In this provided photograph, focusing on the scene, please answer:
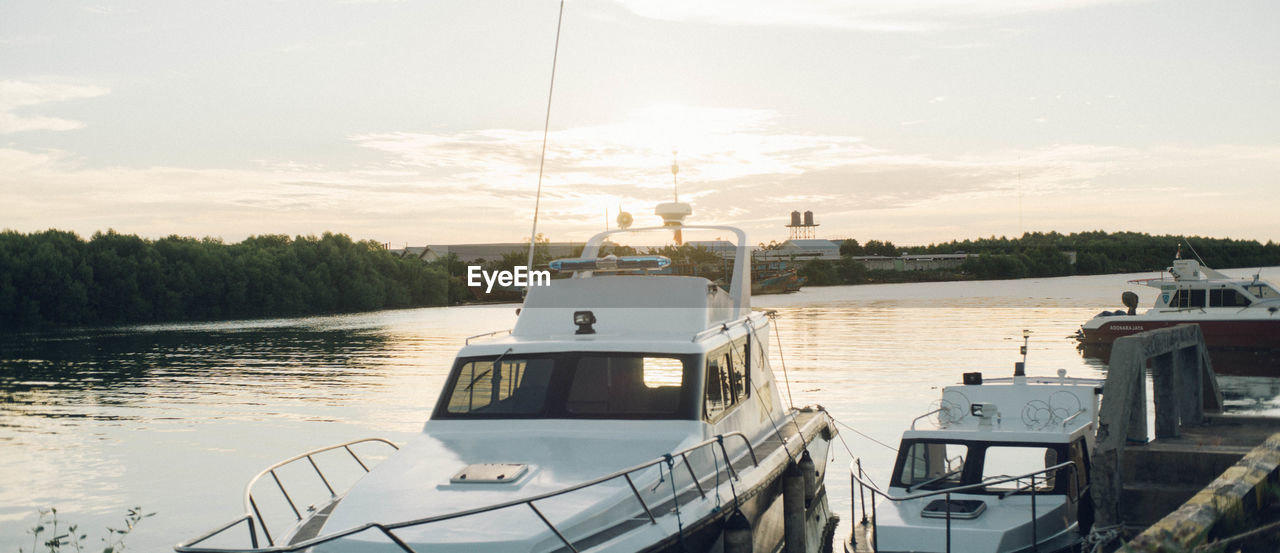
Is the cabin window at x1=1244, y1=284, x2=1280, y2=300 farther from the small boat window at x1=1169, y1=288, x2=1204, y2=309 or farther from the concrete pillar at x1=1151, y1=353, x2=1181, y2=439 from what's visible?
the concrete pillar at x1=1151, y1=353, x2=1181, y2=439

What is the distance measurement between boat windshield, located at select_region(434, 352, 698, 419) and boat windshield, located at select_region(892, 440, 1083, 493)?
3.36m

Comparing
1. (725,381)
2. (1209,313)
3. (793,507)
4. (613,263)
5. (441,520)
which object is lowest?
(793,507)

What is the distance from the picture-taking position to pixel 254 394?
34.2 m

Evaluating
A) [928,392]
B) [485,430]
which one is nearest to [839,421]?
[928,392]

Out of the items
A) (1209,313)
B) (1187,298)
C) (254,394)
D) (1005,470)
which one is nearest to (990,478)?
(1005,470)

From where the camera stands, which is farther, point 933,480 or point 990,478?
point 933,480

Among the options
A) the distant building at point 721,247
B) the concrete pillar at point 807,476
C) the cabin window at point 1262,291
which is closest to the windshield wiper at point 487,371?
the concrete pillar at point 807,476

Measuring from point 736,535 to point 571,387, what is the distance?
2.14m

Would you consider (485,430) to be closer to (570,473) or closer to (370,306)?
(570,473)

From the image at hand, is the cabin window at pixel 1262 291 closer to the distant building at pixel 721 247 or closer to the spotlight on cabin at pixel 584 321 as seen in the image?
the distant building at pixel 721 247

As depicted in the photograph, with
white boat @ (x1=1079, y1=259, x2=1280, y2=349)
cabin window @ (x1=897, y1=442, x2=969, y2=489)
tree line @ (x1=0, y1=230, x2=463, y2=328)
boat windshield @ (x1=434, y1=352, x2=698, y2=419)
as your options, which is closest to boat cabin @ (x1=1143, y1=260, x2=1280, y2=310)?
white boat @ (x1=1079, y1=259, x2=1280, y2=349)

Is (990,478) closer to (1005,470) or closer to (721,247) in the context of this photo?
(1005,470)

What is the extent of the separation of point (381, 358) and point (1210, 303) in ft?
115

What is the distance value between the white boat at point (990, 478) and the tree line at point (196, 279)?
8560cm
